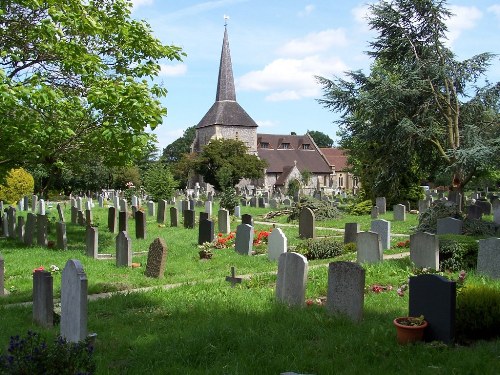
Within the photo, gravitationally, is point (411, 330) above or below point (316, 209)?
below

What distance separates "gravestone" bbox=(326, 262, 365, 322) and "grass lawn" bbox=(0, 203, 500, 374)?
19cm

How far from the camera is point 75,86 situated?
54.5ft

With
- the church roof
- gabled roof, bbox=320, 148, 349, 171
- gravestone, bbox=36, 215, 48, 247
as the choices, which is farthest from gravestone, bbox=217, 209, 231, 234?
gabled roof, bbox=320, 148, 349, 171

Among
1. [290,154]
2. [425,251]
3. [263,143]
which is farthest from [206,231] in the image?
[263,143]

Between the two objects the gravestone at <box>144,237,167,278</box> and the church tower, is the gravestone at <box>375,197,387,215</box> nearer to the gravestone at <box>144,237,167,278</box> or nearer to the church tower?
the gravestone at <box>144,237,167,278</box>

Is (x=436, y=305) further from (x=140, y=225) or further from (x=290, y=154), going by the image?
(x=290, y=154)

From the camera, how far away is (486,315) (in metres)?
6.62

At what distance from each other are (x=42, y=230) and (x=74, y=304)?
1153 cm

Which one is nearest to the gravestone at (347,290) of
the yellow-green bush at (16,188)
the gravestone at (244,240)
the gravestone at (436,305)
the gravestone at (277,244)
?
the gravestone at (436,305)

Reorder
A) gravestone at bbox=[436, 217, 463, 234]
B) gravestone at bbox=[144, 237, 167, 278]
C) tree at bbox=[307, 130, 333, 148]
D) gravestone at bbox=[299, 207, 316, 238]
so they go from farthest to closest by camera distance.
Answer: tree at bbox=[307, 130, 333, 148] → gravestone at bbox=[299, 207, 316, 238] → gravestone at bbox=[436, 217, 463, 234] → gravestone at bbox=[144, 237, 167, 278]

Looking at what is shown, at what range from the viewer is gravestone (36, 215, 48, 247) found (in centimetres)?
1756

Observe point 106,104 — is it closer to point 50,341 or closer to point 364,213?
point 50,341

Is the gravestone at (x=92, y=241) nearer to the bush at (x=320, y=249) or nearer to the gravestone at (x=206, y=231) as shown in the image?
the gravestone at (x=206, y=231)

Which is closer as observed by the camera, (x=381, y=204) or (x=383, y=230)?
(x=383, y=230)
